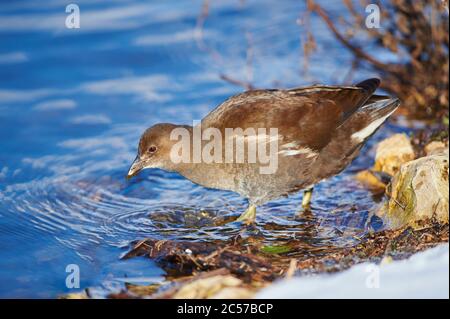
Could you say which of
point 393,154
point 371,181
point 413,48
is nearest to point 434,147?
point 393,154

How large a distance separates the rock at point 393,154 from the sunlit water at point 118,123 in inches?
15.4

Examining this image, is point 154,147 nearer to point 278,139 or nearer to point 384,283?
point 278,139

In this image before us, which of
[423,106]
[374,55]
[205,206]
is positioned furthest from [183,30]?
[205,206]

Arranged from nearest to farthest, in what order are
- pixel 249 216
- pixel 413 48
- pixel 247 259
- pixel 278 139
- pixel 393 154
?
pixel 247 259, pixel 278 139, pixel 249 216, pixel 393 154, pixel 413 48

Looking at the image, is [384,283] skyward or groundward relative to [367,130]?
groundward

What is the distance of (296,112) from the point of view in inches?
257

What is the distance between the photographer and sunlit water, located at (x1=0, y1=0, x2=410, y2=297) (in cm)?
645

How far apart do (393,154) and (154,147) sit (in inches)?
90.8

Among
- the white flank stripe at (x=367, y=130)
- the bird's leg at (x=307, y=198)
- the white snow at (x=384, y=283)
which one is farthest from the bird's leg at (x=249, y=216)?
the white snow at (x=384, y=283)

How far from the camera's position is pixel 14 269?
6.00 m

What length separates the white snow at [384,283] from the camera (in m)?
4.13

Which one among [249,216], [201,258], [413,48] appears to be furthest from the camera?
[413,48]

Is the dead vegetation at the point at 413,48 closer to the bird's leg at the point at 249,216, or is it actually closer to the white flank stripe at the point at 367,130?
the white flank stripe at the point at 367,130
